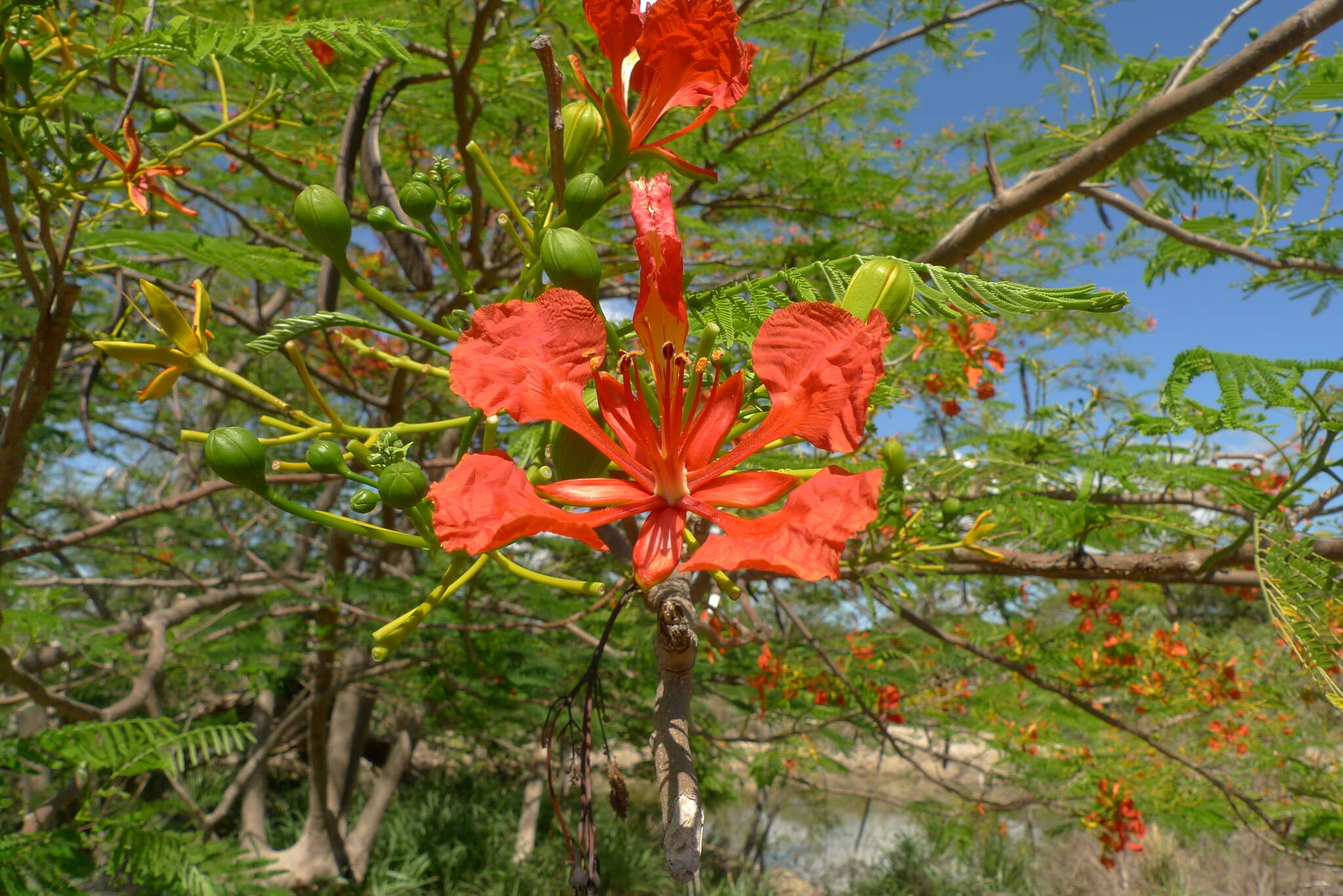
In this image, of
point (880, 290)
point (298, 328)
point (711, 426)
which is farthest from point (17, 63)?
point (880, 290)

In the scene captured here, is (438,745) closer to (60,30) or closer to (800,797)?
(800,797)

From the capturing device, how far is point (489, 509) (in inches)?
24.2

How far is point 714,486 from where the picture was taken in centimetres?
76

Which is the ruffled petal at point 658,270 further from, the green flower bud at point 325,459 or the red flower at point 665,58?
the green flower bud at point 325,459

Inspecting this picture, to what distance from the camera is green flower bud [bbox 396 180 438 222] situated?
0.89 meters

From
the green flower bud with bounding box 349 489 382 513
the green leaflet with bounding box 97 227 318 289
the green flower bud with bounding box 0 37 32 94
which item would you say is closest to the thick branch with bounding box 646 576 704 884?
the green flower bud with bounding box 349 489 382 513

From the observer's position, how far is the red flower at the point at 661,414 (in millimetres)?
613

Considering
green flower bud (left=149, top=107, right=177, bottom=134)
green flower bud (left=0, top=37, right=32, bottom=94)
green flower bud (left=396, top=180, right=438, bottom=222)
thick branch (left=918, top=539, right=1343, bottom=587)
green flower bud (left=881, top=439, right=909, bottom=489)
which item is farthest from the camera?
thick branch (left=918, top=539, right=1343, bottom=587)

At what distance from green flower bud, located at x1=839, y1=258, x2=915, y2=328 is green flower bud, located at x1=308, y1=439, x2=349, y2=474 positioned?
22.6 inches

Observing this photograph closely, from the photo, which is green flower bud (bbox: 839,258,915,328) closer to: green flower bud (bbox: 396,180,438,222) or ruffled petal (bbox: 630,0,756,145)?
ruffled petal (bbox: 630,0,756,145)

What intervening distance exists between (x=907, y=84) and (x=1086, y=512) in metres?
3.97

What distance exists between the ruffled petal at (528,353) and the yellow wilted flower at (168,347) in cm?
38

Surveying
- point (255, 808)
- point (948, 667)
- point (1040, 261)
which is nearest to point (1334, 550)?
point (948, 667)

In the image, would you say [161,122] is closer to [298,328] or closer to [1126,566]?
[298,328]
